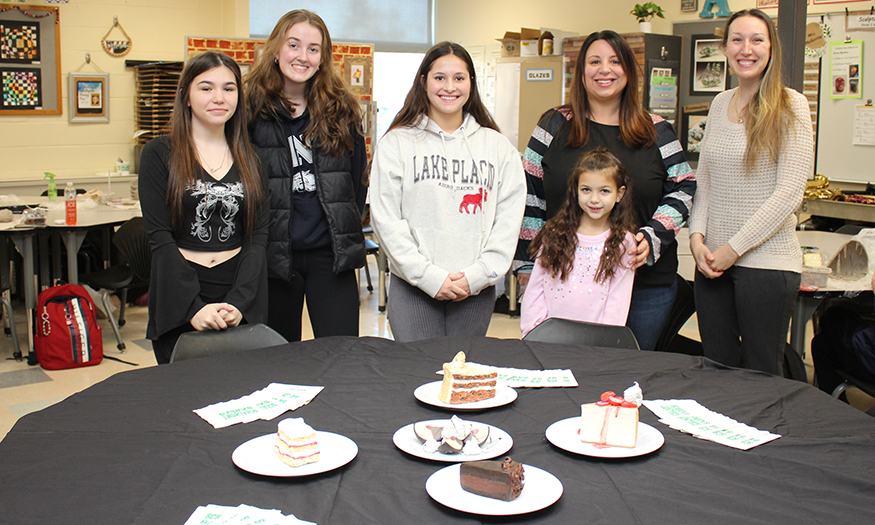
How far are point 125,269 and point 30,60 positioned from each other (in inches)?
129

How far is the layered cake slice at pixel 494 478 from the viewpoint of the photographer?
1.21 metres

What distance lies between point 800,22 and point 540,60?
4.58 m

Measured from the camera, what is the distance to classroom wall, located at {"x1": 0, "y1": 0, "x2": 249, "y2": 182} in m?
7.28

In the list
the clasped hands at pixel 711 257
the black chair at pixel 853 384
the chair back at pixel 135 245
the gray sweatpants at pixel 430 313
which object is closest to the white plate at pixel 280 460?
the gray sweatpants at pixel 430 313

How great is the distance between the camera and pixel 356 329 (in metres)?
2.86

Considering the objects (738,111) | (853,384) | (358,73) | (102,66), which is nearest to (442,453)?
(738,111)

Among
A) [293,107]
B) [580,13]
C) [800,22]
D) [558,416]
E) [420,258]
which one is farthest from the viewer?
[580,13]

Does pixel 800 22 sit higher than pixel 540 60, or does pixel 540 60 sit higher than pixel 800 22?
pixel 540 60

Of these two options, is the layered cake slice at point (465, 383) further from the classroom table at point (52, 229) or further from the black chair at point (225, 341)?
the classroom table at point (52, 229)

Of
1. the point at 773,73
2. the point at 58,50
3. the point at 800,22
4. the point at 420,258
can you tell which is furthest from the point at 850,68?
the point at 58,50

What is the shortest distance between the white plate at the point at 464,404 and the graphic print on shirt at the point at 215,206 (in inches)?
42.2

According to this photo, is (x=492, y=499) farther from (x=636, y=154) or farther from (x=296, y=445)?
(x=636, y=154)

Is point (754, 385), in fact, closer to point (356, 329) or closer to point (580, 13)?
point (356, 329)

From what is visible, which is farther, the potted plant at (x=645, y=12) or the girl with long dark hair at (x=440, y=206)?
the potted plant at (x=645, y=12)
